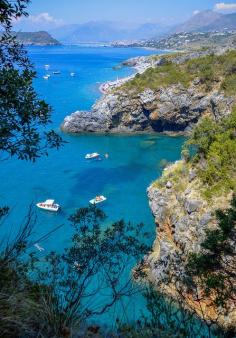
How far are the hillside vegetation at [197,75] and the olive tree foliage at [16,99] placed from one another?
192 feet

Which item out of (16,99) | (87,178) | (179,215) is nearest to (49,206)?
(87,178)

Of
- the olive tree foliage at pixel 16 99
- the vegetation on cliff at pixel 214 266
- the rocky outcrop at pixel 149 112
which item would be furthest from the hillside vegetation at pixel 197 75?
the olive tree foliage at pixel 16 99

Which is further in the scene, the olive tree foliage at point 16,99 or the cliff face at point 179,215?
the cliff face at point 179,215

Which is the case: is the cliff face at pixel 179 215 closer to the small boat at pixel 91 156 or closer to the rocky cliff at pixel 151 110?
the small boat at pixel 91 156

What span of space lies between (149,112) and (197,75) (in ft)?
34.4

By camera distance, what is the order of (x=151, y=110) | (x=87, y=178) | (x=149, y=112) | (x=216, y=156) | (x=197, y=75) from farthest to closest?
(x=197, y=75) < (x=149, y=112) < (x=151, y=110) < (x=87, y=178) < (x=216, y=156)

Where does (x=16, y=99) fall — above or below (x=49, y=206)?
above

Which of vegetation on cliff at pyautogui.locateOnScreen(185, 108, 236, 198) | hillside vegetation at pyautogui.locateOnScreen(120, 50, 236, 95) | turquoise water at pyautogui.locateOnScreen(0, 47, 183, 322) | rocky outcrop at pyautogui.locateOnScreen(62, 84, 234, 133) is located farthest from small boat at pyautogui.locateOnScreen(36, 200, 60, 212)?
hillside vegetation at pyautogui.locateOnScreen(120, 50, 236, 95)

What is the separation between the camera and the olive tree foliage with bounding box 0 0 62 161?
29.5 ft

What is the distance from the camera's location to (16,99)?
360 inches

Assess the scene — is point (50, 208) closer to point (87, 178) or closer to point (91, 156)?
point (87, 178)

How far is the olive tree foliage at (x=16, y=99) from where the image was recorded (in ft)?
29.5

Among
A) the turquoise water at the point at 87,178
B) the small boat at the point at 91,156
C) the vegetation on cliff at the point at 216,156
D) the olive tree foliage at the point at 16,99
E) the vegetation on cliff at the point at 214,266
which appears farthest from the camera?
the small boat at the point at 91,156

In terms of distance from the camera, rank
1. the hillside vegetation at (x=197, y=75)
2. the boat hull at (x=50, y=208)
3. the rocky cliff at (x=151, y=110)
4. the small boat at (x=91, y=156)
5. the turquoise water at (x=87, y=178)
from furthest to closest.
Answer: the rocky cliff at (x=151, y=110)
the hillside vegetation at (x=197, y=75)
the small boat at (x=91, y=156)
the boat hull at (x=50, y=208)
the turquoise water at (x=87, y=178)
